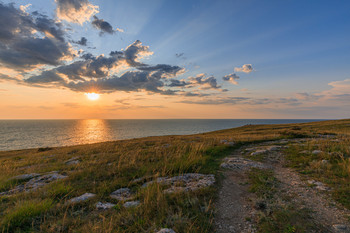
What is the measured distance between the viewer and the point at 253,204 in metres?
4.74

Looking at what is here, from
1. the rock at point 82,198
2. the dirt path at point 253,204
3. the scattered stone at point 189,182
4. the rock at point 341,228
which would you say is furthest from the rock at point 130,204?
the rock at point 341,228

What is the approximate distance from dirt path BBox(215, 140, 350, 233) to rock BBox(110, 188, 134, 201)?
330cm

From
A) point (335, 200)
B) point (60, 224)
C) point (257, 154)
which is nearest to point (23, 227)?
point (60, 224)

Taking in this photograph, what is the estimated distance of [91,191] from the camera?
21.1 ft

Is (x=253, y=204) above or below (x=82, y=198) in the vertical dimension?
above

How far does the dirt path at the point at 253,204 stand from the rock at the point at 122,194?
3.30 metres

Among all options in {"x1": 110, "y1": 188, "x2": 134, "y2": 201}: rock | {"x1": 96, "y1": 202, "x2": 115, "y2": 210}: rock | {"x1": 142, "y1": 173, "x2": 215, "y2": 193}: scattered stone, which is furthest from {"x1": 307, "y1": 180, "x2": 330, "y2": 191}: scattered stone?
{"x1": 96, "y1": 202, "x2": 115, "y2": 210}: rock

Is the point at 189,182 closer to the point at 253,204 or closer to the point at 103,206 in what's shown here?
the point at 253,204

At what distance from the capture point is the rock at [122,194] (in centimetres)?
573

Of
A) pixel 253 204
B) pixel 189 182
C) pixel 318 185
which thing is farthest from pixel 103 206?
pixel 318 185

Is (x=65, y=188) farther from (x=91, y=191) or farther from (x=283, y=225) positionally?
(x=283, y=225)

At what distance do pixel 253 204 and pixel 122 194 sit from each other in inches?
187

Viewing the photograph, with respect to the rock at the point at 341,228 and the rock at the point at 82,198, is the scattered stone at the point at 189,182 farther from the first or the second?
the rock at the point at 341,228

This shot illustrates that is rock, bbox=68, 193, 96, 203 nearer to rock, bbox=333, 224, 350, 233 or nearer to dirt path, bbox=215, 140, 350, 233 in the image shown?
dirt path, bbox=215, 140, 350, 233
